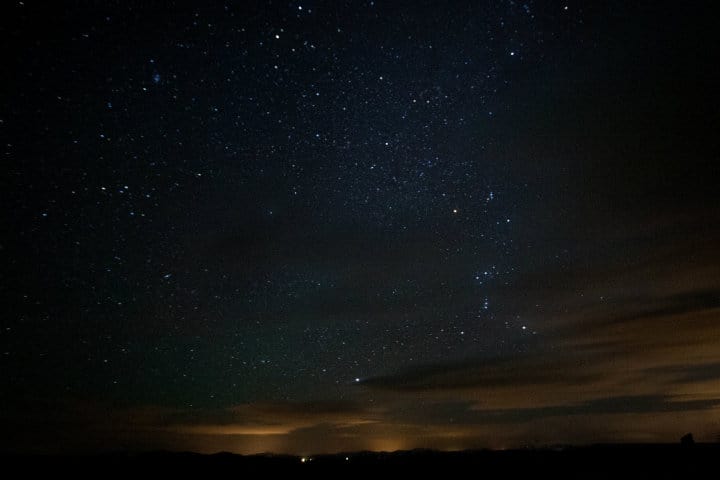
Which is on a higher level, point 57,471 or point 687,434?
point 57,471

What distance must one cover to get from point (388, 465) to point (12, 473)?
16446 mm

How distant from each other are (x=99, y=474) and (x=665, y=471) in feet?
67.6

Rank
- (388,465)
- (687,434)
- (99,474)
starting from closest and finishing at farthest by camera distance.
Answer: (99,474)
(388,465)
(687,434)

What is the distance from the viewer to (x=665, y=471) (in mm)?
15727

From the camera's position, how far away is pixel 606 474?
54.8 feet

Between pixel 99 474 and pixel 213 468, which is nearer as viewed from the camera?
pixel 99 474

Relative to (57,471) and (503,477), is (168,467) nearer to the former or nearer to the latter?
(57,471)

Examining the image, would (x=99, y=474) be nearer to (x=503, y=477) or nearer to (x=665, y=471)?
(x=503, y=477)

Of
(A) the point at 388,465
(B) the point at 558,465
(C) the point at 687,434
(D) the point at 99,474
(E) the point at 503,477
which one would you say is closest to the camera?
(E) the point at 503,477

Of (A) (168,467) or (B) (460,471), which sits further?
(A) (168,467)

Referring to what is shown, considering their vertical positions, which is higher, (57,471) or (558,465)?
(57,471)

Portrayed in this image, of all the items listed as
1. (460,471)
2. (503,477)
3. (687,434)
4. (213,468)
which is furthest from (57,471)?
(687,434)

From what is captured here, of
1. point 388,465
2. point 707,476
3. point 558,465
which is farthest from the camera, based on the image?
point 388,465

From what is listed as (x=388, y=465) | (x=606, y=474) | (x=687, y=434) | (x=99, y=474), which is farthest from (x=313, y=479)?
(x=687, y=434)
